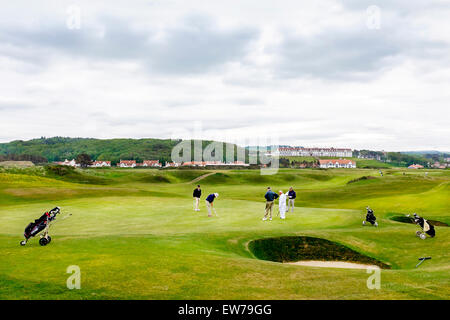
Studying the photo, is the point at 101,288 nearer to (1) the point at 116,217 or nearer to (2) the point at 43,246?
(2) the point at 43,246

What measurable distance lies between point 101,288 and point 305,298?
6.28 meters

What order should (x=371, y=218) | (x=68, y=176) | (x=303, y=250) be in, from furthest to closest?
(x=68, y=176), (x=371, y=218), (x=303, y=250)

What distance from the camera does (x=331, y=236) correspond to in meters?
22.8

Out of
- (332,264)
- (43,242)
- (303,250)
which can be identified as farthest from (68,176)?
(332,264)

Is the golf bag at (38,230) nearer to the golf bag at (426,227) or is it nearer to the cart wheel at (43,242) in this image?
the cart wheel at (43,242)

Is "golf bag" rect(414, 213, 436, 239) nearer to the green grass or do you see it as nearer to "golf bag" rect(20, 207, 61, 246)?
the green grass

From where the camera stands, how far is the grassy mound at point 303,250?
795 inches

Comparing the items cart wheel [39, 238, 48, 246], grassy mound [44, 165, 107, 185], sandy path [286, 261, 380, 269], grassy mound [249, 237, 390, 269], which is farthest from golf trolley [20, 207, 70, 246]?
grassy mound [44, 165, 107, 185]

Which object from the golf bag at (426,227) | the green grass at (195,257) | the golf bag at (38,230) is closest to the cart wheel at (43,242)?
the golf bag at (38,230)

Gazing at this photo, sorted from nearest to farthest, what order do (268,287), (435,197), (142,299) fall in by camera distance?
(142,299), (268,287), (435,197)

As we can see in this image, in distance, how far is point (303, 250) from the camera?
69.6 feet

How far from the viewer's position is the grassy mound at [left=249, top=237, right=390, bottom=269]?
66.2 feet

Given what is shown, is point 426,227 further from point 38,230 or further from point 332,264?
point 38,230
